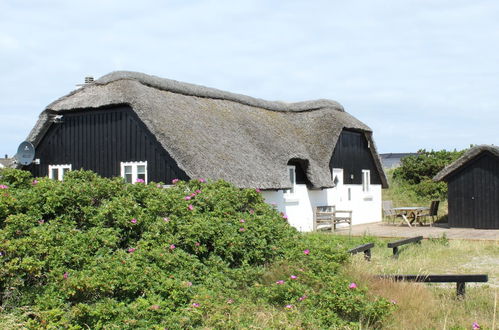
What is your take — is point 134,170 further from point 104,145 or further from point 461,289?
point 461,289

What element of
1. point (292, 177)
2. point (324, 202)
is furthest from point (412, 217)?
point (292, 177)

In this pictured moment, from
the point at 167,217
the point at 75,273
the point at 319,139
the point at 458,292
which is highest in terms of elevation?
the point at 319,139

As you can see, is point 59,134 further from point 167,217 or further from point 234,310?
point 234,310

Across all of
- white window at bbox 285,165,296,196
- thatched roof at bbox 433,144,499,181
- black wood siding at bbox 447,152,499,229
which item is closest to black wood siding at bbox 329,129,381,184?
white window at bbox 285,165,296,196

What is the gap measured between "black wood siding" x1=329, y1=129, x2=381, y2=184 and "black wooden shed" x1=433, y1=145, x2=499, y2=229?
5.12 metres

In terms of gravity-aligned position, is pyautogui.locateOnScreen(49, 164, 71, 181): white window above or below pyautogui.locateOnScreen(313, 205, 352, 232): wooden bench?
above

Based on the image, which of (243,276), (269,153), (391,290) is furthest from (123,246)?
(269,153)

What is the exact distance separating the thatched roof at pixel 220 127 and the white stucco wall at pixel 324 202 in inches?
29.4

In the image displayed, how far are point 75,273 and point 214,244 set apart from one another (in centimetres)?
201

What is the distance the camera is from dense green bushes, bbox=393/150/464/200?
30.9 m

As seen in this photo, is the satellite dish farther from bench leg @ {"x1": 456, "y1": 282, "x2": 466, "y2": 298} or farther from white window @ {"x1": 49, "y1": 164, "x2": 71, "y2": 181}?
bench leg @ {"x1": 456, "y1": 282, "x2": 466, "y2": 298}

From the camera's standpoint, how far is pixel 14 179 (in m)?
7.88

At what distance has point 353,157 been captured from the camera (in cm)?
2695

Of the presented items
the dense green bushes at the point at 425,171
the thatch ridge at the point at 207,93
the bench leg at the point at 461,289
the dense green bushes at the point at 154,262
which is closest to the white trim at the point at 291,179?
the thatch ridge at the point at 207,93
